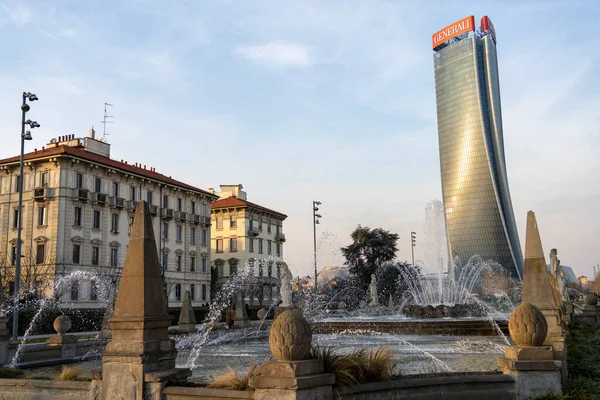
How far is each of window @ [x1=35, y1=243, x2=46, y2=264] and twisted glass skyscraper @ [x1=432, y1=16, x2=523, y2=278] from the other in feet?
348

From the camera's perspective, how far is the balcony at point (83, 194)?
5188cm

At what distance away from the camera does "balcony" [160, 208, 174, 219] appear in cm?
6262

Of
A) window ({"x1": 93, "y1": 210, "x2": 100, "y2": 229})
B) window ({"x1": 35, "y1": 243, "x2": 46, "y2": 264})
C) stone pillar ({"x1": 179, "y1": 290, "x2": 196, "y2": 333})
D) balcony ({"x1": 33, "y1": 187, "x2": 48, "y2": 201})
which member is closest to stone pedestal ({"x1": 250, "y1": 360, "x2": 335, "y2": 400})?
stone pillar ({"x1": 179, "y1": 290, "x2": 196, "y2": 333})

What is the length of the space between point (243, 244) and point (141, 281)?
7345 cm

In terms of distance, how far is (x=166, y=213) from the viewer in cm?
6306

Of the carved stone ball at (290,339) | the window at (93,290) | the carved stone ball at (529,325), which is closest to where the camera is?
the carved stone ball at (290,339)

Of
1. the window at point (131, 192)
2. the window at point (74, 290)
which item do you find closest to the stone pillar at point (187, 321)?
the window at point (74, 290)

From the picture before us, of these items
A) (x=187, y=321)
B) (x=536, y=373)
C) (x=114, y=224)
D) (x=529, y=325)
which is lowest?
(x=187, y=321)

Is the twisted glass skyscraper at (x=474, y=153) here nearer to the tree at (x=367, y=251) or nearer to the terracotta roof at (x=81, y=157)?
the tree at (x=367, y=251)

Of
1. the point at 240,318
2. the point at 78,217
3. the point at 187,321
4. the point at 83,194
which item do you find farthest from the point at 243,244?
the point at 187,321

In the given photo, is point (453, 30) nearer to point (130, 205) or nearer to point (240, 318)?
point (130, 205)

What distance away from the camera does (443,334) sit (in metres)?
22.2

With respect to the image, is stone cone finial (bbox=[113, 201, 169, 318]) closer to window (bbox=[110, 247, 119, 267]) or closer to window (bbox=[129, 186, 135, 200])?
window (bbox=[110, 247, 119, 267])

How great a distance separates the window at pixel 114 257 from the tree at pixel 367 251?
105 feet
